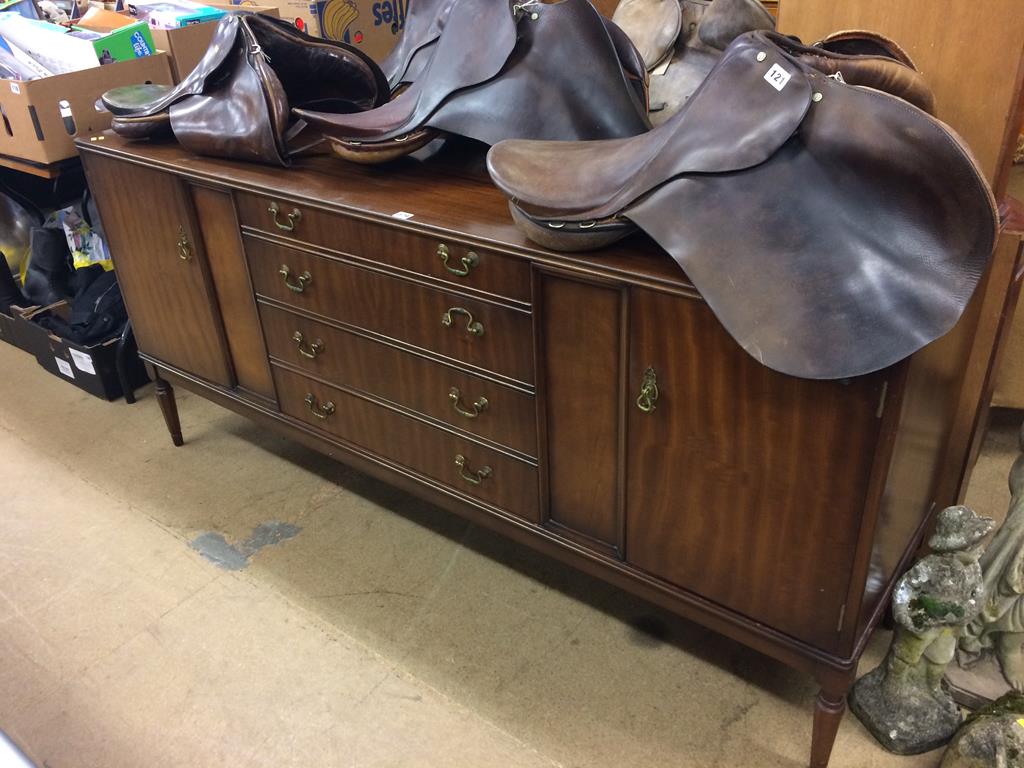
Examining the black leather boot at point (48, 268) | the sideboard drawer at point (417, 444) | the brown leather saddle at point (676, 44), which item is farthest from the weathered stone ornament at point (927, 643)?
the black leather boot at point (48, 268)

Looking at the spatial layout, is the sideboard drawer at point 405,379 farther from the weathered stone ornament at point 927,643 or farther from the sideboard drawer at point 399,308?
the weathered stone ornament at point 927,643

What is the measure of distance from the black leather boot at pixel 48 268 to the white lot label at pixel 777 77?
2396 mm

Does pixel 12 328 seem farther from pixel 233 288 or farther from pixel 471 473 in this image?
pixel 471 473

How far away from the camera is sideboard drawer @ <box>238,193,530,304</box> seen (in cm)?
136

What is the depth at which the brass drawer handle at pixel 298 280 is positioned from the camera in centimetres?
169

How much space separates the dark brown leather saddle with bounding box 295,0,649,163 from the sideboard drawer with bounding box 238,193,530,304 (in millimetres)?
169

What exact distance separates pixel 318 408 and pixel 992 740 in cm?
133

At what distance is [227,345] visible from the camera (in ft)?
6.56

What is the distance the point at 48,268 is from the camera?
9.14ft

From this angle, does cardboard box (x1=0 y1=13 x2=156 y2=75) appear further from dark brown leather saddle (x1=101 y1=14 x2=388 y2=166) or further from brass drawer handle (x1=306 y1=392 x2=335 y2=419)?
brass drawer handle (x1=306 y1=392 x2=335 y2=419)

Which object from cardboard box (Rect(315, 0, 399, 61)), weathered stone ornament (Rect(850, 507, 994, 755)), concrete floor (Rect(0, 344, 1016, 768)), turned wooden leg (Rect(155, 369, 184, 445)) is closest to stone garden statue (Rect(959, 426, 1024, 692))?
weathered stone ornament (Rect(850, 507, 994, 755))

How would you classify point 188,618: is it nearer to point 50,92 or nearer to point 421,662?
point 421,662

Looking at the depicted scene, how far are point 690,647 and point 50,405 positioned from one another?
1.97 metres

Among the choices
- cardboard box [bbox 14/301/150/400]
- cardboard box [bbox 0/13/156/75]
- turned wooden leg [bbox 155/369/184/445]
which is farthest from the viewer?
cardboard box [bbox 14/301/150/400]
